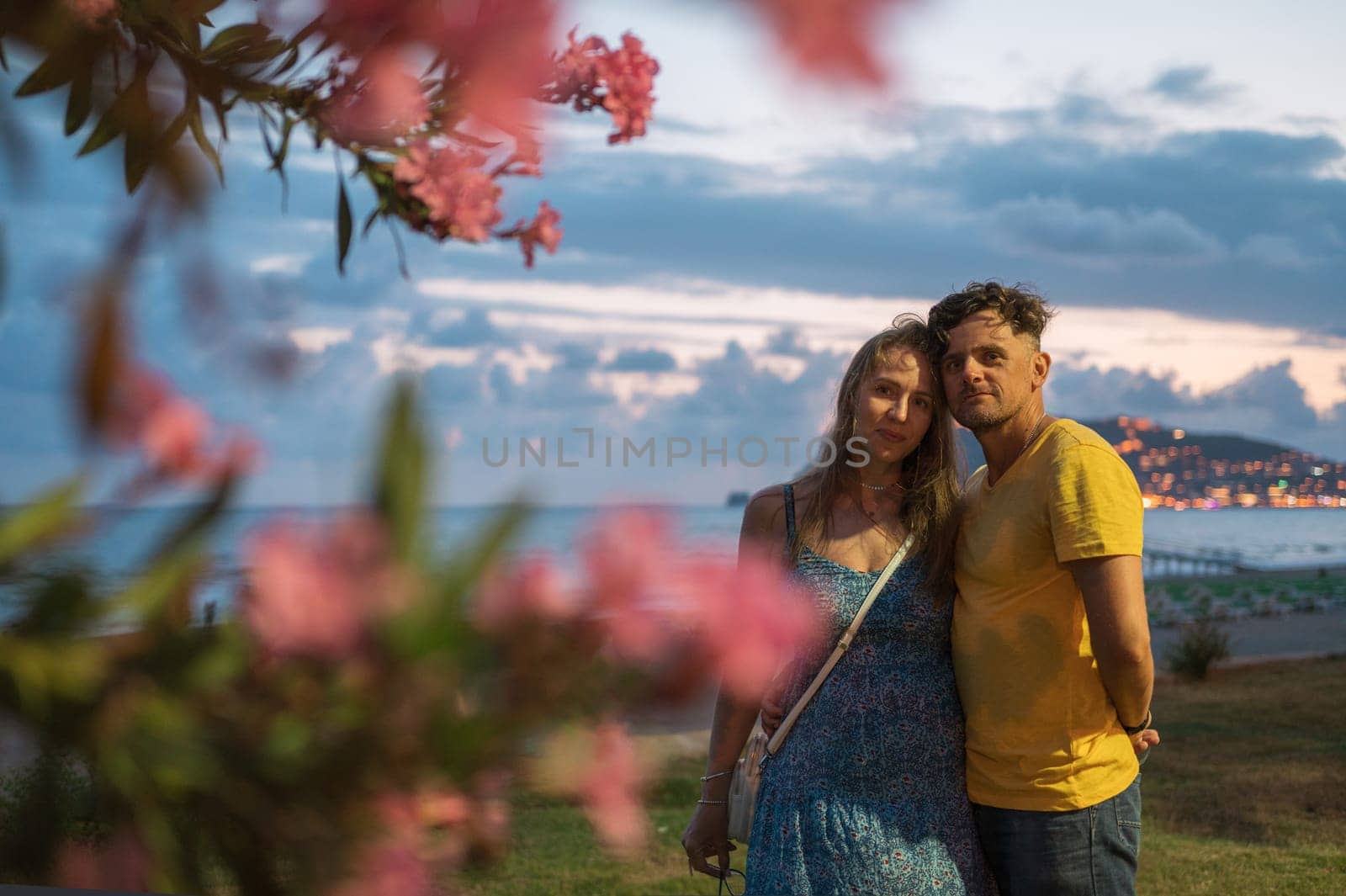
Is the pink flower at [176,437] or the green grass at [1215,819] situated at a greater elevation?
the pink flower at [176,437]

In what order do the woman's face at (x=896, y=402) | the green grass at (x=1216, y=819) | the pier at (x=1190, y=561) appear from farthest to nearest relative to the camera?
the pier at (x=1190, y=561)
the green grass at (x=1216, y=819)
the woman's face at (x=896, y=402)

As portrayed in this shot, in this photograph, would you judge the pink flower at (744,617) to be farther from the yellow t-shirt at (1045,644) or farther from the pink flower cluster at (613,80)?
the yellow t-shirt at (1045,644)

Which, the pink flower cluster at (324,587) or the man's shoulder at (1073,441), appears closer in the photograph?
the pink flower cluster at (324,587)

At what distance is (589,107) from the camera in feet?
1.92

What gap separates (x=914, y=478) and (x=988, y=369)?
0.28m

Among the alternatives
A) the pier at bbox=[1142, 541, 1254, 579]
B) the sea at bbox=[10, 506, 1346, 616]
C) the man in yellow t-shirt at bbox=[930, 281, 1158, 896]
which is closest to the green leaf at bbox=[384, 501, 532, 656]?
the sea at bbox=[10, 506, 1346, 616]

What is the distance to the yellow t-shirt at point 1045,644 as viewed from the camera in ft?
6.18

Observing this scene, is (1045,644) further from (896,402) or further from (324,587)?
(324,587)

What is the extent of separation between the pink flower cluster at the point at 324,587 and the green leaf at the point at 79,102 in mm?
343

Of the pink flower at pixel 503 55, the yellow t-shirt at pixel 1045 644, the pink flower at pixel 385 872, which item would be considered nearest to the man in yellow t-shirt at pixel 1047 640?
the yellow t-shirt at pixel 1045 644

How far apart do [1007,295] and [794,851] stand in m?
0.99

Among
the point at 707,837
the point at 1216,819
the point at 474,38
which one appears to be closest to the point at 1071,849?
the point at 707,837

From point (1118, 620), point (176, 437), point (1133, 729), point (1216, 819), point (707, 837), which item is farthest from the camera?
point (1216, 819)

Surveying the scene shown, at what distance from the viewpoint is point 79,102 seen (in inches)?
23.4
